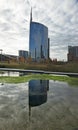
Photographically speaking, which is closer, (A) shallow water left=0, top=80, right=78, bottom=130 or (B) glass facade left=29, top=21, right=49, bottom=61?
(A) shallow water left=0, top=80, right=78, bottom=130

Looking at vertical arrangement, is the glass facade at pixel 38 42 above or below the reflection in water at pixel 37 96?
above

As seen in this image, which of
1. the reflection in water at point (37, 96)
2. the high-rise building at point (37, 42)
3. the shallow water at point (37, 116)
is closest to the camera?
the shallow water at point (37, 116)

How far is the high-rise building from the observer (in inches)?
5433

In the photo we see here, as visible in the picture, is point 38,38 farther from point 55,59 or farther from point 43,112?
point 43,112

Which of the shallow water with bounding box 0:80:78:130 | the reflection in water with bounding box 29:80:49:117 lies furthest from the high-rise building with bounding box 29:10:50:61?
the shallow water with bounding box 0:80:78:130

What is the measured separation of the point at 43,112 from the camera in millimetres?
8984

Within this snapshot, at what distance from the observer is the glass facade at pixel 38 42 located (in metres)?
138

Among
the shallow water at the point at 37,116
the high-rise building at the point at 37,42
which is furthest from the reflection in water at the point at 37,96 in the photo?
the high-rise building at the point at 37,42

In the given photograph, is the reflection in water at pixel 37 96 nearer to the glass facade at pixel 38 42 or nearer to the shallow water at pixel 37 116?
the shallow water at pixel 37 116

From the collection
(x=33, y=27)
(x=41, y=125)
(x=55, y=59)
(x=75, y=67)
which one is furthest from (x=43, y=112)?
(x=33, y=27)

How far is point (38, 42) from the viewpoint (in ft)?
464

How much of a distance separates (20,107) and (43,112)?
1.44 metres

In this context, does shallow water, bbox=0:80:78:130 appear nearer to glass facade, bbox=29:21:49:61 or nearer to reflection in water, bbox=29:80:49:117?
reflection in water, bbox=29:80:49:117

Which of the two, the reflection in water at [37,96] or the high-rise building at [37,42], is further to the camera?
the high-rise building at [37,42]
